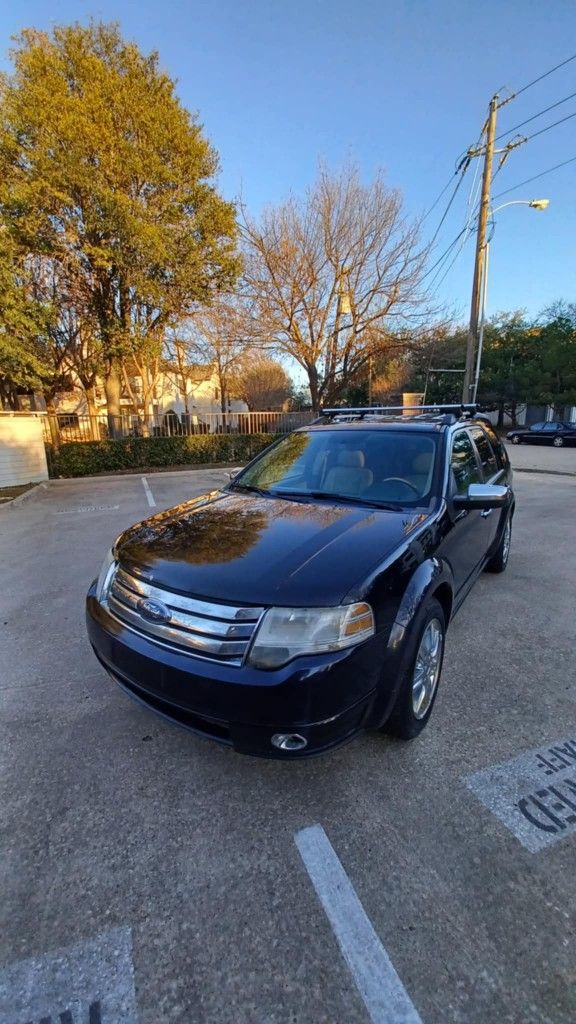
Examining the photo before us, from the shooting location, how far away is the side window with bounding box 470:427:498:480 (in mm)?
3918

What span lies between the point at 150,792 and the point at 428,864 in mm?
1220

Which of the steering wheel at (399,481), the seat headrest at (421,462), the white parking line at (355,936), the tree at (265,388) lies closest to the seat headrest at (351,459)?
the steering wheel at (399,481)

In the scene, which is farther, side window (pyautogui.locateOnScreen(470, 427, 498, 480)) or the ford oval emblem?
side window (pyautogui.locateOnScreen(470, 427, 498, 480))

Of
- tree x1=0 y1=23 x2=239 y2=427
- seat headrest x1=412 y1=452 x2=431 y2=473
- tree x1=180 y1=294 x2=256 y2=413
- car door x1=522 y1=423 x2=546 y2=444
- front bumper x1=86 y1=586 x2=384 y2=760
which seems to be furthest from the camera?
car door x1=522 y1=423 x2=546 y2=444

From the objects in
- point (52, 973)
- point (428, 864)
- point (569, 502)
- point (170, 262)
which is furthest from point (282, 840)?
point (170, 262)

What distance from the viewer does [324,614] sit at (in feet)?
5.86

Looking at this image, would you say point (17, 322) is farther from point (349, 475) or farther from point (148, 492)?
point (349, 475)

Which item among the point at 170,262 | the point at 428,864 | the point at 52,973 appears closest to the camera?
the point at 52,973

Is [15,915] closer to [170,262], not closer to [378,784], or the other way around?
[378,784]

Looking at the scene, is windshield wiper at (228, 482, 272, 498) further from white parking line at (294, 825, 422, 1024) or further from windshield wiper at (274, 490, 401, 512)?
white parking line at (294, 825, 422, 1024)

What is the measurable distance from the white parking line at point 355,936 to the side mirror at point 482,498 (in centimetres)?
193

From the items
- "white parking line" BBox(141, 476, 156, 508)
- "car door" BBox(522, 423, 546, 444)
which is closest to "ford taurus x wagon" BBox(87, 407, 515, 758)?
"white parking line" BBox(141, 476, 156, 508)

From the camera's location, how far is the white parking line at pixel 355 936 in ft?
4.30

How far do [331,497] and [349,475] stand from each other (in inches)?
13.2
